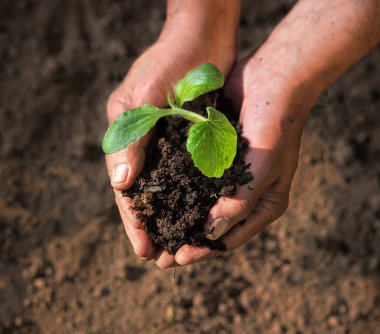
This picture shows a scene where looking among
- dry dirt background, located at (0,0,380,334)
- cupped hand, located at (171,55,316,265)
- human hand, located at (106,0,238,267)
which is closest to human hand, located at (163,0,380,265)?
cupped hand, located at (171,55,316,265)

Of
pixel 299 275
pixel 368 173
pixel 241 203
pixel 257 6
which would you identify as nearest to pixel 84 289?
pixel 299 275

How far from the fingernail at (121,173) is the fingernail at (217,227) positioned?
10.6 inches

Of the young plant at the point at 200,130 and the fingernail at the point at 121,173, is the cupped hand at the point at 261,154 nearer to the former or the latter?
the young plant at the point at 200,130

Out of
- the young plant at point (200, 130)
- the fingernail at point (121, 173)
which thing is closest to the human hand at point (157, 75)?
the fingernail at point (121, 173)

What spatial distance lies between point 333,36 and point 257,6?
0.91m

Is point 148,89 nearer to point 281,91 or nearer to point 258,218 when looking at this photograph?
point 281,91

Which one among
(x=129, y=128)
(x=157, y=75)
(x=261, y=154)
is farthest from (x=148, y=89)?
(x=261, y=154)

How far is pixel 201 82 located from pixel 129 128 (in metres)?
0.22

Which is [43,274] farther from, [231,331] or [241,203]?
[241,203]

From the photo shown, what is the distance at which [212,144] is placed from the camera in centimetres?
125

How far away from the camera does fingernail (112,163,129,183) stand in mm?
1373

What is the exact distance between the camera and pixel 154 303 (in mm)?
2184

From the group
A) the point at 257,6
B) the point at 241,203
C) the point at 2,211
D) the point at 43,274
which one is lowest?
the point at 43,274

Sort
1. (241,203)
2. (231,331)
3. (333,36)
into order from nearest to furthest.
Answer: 1. (241,203)
2. (333,36)
3. (231,331)
